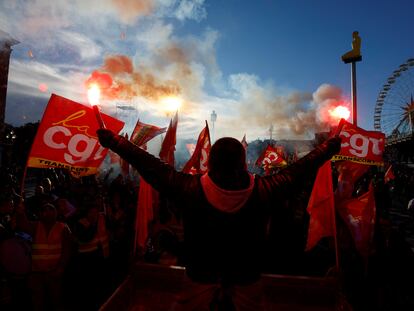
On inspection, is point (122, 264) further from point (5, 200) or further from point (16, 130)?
point (16, 130)

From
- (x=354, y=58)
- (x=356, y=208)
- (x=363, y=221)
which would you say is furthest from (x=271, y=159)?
(x=363, y=221)

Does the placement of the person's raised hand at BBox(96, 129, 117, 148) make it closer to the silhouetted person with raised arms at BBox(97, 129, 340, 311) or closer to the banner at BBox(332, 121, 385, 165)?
the silhouetted person with raised arms at BBox(97, 129, 340, 311)

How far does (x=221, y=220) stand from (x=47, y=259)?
11.8ft

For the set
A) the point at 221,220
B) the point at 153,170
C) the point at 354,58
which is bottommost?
the point at 221,220

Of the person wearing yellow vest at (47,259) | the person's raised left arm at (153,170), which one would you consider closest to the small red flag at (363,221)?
the person's raised left arm at (153,170)

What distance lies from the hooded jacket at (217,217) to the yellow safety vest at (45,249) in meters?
3.17

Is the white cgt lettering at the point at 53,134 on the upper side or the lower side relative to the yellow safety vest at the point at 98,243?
upper

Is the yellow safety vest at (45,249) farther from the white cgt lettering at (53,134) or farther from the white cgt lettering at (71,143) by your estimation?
the white cgt lettering at (53,134)

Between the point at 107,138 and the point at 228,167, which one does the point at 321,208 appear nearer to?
the point at 228,167

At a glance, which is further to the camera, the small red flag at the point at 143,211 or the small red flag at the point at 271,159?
the small red flag at the point at 271,159

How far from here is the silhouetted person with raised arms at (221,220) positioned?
67.3 inches

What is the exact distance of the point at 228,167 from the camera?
1792 mm

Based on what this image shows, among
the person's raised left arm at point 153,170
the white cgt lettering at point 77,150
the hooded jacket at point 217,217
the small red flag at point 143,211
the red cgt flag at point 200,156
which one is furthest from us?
the red cgt flag at point 200,156

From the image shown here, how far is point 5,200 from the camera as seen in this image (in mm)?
5453
